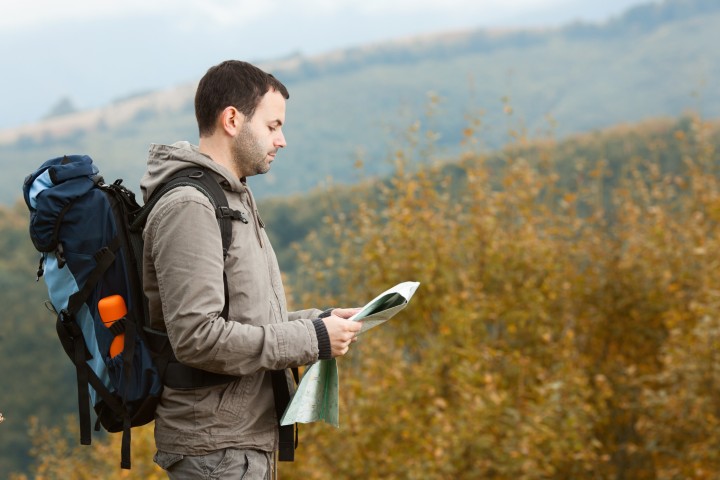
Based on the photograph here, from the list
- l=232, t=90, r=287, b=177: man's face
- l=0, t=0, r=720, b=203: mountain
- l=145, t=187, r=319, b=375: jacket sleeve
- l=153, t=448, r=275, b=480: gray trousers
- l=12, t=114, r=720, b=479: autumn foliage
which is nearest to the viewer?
l=145, t=187, r=319, b=375: jacket sleeve

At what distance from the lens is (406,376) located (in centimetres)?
934

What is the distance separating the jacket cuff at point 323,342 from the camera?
7.68 ft

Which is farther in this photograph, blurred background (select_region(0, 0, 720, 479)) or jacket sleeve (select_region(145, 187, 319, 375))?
blurred background (select_region(0, 0, 720, 479))

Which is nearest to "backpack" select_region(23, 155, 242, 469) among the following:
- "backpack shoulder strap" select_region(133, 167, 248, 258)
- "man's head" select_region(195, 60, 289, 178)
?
"backpack shoulder strap" select_region(133, 167, 248, 258)

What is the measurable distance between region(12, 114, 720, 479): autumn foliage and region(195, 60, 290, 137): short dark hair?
19.4 feet

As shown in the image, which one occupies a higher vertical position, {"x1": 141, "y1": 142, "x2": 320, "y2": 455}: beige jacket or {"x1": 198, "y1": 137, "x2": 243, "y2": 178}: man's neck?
{"x1": 198, "y1": 137, "x2": 243, "y2": 178}: man's neck

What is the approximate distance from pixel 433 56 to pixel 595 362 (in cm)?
9213

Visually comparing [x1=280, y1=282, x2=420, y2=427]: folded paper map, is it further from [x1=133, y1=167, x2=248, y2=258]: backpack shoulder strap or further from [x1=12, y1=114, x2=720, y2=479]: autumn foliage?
[x1=12, y1=114, x2=720, y2=479]: autumn foliage

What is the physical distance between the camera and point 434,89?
79062 millimetres

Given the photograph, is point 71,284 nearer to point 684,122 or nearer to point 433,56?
point 684,122

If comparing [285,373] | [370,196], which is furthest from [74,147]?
[285,373]

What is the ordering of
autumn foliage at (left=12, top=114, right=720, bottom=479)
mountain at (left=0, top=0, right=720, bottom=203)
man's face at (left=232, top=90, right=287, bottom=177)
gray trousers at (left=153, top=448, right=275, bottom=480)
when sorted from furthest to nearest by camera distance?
mountain at (left=0, top=0, right=720, bottom=203), autumn foliage at (left=12, top=114, right=720, bottom=479), man's face at (left=232, top=90, right=287, bottom=177), gray trousers at (left=153, top=448, right=275, bottom=480)

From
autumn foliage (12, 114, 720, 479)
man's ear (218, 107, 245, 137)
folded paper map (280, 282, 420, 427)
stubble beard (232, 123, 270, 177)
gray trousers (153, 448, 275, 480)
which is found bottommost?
autumn foliage (12, 114, 720, 479)

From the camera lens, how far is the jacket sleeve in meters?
2.20
